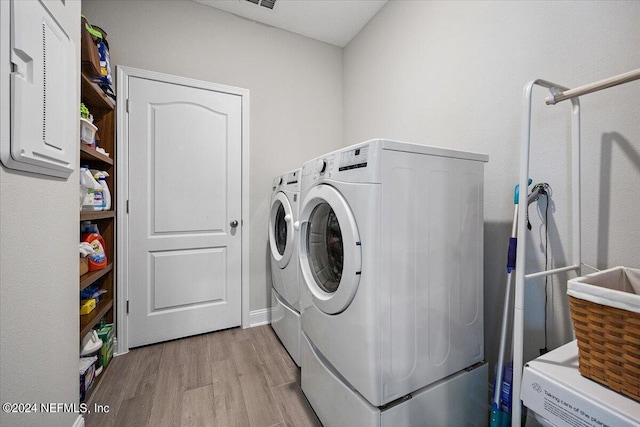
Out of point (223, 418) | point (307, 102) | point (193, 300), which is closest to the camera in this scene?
point (223, 418)

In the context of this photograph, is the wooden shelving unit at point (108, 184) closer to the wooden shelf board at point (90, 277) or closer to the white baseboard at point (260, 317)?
the wooden shelf board at point (90, 277)

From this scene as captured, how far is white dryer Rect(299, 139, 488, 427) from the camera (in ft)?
3.06

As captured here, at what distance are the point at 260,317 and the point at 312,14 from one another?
2.76 metres

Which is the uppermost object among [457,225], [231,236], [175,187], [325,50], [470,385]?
[325,50]

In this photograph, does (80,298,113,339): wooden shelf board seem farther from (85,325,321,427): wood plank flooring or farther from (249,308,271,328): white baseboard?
(249,308,271,328): white baseboard

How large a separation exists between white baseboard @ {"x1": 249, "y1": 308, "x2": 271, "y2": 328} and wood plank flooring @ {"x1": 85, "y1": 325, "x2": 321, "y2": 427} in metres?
0.29

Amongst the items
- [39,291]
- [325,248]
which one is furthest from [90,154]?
[325,248]

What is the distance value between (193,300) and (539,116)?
256 centimetres

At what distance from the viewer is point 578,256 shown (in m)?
0.99

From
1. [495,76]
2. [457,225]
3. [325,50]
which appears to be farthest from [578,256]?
[325,50]

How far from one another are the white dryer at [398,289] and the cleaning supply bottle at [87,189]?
124 centimetres

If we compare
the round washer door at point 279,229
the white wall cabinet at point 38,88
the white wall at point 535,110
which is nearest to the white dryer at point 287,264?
the round washer door at point 279,229

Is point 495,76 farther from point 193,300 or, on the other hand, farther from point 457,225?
point 193,300

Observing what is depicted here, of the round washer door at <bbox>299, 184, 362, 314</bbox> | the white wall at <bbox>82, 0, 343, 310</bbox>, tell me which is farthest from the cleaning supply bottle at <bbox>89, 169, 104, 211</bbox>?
the round washer door at <bbox>299, 184, 362, 314</bbox>
